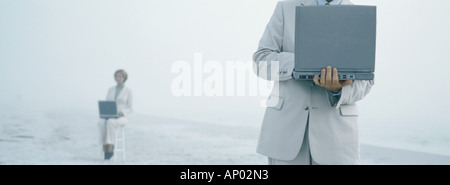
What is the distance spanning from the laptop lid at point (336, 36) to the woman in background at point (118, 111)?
431cm

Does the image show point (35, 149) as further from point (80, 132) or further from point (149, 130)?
point (149, 130)

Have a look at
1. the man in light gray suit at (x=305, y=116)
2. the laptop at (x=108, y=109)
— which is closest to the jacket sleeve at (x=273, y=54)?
the man in light gray suit at (x=305, y=116)

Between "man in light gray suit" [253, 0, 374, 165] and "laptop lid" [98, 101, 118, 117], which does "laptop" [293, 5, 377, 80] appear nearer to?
"man in light gray suit" [253, 0, 374, 165]

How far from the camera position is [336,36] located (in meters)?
1.10

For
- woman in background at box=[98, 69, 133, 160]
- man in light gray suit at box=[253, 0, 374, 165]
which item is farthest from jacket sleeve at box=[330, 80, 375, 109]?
woman in background at box=[98, 69, 133, 160]

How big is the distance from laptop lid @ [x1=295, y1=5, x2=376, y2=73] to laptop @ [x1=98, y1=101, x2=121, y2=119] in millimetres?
4007

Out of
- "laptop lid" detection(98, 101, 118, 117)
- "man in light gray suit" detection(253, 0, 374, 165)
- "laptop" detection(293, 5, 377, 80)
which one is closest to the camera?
"laptop" detection(293, 5, 377, 80)

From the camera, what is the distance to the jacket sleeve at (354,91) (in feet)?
3.79

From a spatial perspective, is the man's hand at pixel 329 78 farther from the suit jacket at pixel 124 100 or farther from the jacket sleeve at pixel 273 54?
the suit jacket at pixel 124 100

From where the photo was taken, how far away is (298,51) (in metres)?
1.12

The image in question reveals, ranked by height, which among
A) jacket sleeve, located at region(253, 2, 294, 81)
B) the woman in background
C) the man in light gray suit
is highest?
jacket sleeve, located at region(253, 2, 294, 81)

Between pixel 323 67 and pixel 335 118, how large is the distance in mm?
178

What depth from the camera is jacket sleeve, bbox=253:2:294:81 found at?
122 centimetres
